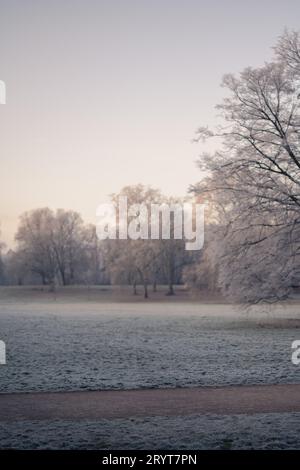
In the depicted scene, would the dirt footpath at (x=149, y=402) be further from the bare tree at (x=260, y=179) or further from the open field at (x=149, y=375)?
the bare tree at (x=260, y=179)

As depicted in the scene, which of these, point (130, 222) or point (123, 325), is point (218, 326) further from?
point (130, 222)

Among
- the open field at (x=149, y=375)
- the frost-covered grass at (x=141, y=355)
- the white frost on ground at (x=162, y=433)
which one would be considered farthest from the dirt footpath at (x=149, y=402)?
the frost-covered grass at (x=141, y=355)

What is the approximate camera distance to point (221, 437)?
31.8 feet

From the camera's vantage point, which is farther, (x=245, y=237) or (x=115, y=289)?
(x=115, y=289)

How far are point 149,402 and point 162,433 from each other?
2859 millimetres

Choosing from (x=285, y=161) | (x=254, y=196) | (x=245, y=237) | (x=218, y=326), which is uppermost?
(x=285, y=161)

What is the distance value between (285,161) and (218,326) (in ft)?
31.1

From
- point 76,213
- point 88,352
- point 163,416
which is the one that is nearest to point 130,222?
point 76,213

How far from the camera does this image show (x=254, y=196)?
2953 centimetres

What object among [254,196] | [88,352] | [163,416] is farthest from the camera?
[254,196]

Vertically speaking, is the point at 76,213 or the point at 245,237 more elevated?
the point at 76,213

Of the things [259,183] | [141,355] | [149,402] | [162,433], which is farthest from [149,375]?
[259,183]

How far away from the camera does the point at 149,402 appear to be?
41.8 feet
